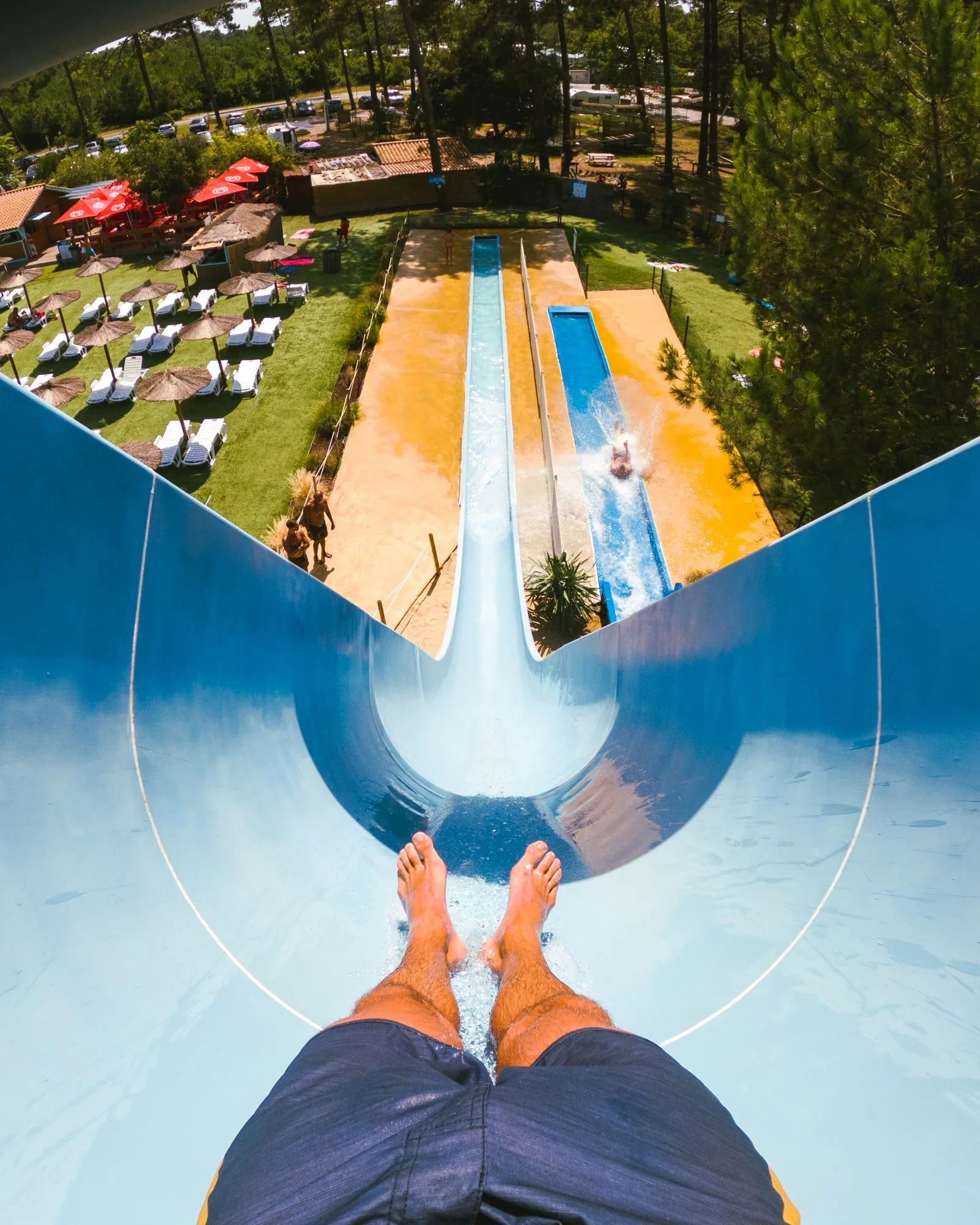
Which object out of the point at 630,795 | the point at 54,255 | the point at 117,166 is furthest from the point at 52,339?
the point at 630,795

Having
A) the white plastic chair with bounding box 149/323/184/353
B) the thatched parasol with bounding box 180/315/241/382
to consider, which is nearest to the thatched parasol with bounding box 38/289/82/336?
the white plastic chair with bounding box 149/323/184/353

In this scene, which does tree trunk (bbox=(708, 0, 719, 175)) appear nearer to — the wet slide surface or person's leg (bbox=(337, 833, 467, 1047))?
the wet slide surface

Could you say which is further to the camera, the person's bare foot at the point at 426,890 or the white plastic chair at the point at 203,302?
the white plastic chair at the point at 203,302

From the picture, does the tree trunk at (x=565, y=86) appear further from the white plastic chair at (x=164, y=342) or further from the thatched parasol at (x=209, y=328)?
the thatched parasol at (x=209, y=328)

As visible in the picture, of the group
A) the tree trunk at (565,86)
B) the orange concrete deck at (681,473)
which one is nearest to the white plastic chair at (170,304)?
the orange concrete deck at (681,473)

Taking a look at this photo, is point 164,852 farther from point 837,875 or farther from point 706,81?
point 706,81

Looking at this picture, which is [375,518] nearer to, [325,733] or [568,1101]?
[325,733]
